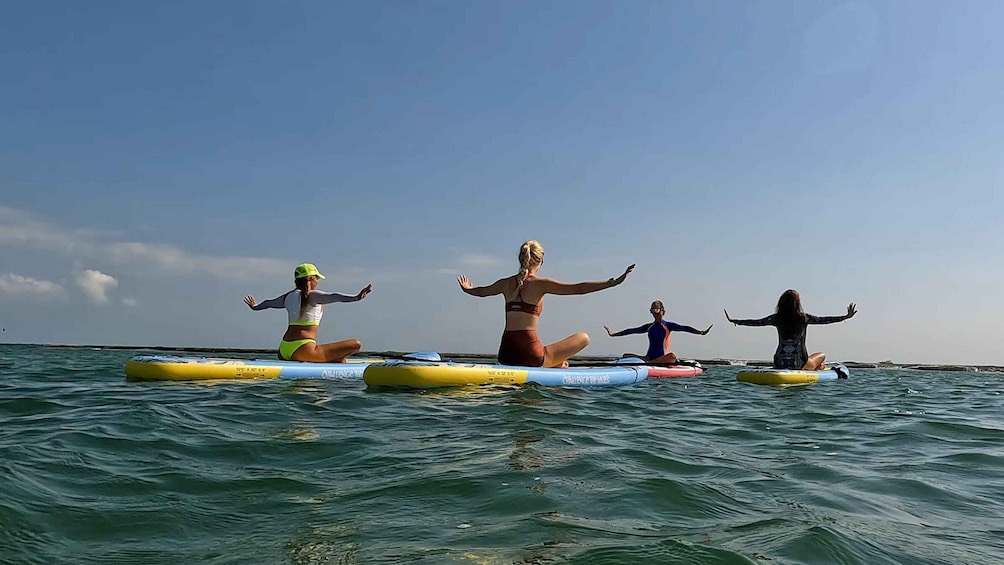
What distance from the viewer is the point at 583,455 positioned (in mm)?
4199

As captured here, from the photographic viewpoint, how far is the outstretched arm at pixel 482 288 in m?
8.88

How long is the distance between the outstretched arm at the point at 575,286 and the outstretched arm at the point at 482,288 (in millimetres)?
630

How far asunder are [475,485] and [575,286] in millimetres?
5203

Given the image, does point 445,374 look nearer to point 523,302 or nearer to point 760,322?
point 523,302

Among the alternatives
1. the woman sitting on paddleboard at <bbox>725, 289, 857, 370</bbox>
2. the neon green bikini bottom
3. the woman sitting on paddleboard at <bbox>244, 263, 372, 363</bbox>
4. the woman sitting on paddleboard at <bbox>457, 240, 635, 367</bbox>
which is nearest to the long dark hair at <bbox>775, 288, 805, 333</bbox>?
the woman sitting on paddleboard at <bbox>725, 289, 857, 370</bbox>

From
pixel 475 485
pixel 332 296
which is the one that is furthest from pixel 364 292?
pixel 475 485

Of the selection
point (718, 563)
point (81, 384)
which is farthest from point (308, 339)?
point (718, 563)

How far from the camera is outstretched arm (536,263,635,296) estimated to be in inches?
326

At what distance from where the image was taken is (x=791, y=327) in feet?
46.0

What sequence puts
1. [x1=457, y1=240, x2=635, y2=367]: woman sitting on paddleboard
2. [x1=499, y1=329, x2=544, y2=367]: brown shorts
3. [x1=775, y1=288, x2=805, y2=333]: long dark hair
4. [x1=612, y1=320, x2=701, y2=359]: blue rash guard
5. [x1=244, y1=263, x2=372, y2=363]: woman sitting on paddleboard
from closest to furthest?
1. [x1=457, y1=240, x2=635, y2=367]: woman sitting on paddleboard
2. [x1=499, y1=329, x2=544, y2=367]: brown shorts
3. [x1=244, y1=263, x2=372, y2=363]: woman sitting on paddleboard
4. [x1=775, y1=288, x2=805, y2=333]: long dark hair
5. [x1=612, y1=320, x2=701, y2=359]: blue rash guard

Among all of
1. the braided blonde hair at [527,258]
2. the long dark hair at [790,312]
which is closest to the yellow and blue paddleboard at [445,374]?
the braided blonde hair at [527,258]

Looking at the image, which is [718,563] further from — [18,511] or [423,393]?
Result: [423,393]

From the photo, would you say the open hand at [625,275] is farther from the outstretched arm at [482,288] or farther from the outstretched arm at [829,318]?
the outstretched arm at [829,318]

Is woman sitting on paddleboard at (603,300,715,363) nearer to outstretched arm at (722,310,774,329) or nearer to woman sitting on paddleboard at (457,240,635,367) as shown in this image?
outstretched arm at (722,310,774,329)
